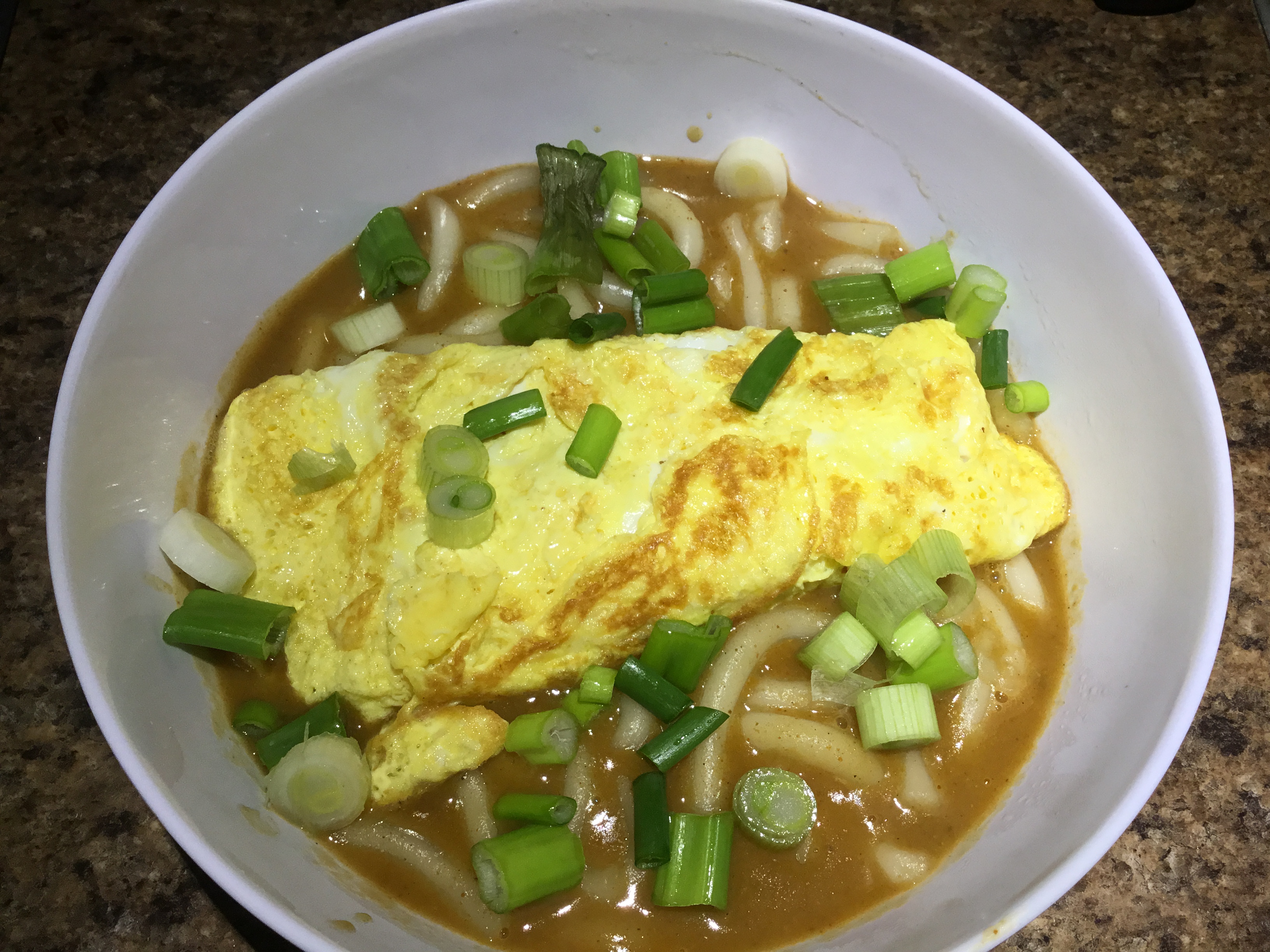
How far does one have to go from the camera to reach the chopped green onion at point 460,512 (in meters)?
2.50

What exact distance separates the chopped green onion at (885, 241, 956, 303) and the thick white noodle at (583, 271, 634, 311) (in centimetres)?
98

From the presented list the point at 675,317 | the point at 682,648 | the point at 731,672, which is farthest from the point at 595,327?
the point at 731,672

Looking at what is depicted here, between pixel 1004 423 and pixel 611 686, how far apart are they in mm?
1702

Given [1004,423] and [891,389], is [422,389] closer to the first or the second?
[891,389]

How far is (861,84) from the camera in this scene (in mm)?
3152

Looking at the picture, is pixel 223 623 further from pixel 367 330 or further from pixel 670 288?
pixel 670 288

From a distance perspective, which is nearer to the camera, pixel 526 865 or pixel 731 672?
pixel 526 865

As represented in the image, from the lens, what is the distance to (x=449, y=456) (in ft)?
8.52

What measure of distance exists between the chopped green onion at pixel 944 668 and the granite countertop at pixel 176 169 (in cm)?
72

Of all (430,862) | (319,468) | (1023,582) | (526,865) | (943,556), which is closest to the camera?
(526,865)

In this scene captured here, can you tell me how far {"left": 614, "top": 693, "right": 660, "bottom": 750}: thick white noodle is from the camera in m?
2.69

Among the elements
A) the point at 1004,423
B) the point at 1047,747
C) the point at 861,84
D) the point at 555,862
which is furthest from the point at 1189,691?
the point at 861,84

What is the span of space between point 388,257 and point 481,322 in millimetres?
402

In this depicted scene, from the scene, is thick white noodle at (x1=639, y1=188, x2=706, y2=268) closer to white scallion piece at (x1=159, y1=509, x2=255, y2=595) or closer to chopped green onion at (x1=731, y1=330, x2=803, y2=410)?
chopped green onion at (x1=731, y1=330, x2=803, y2=410)
